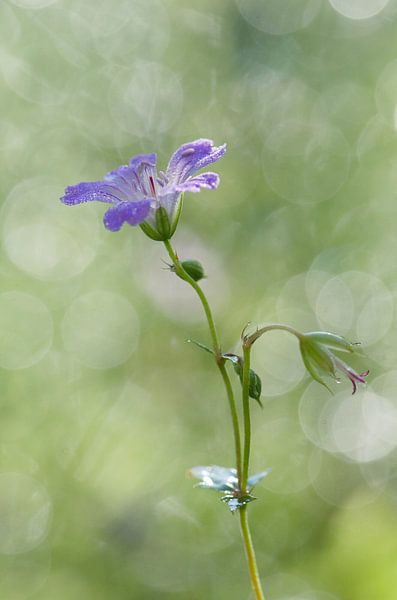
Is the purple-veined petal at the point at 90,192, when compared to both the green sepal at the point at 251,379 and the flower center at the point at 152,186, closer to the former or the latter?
the flower center at the point at 152,186

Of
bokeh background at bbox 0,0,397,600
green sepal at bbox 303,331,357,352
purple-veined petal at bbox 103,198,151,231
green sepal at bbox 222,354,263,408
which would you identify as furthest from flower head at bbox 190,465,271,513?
bokeh background at bbox 0,0,397,600

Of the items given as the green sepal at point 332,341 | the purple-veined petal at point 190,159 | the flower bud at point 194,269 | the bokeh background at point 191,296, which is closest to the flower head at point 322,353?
the green sepal at point 332,341

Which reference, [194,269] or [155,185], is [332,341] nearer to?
[194,269]

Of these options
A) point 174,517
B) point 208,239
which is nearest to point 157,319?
point 208,239

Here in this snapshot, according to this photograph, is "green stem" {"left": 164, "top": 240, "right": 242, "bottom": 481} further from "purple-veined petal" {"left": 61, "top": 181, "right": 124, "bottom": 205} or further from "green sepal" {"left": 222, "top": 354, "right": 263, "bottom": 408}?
"purple-veined petal" {"left": 61, "top": 181, "right": 124, "bottom": 205}

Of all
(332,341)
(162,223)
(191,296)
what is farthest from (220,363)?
(191,296)

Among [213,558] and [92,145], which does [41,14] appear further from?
[213,558]

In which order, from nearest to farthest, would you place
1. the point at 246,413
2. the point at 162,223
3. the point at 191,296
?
the point at 246,413
the point at 162,223
the point at 191,296
